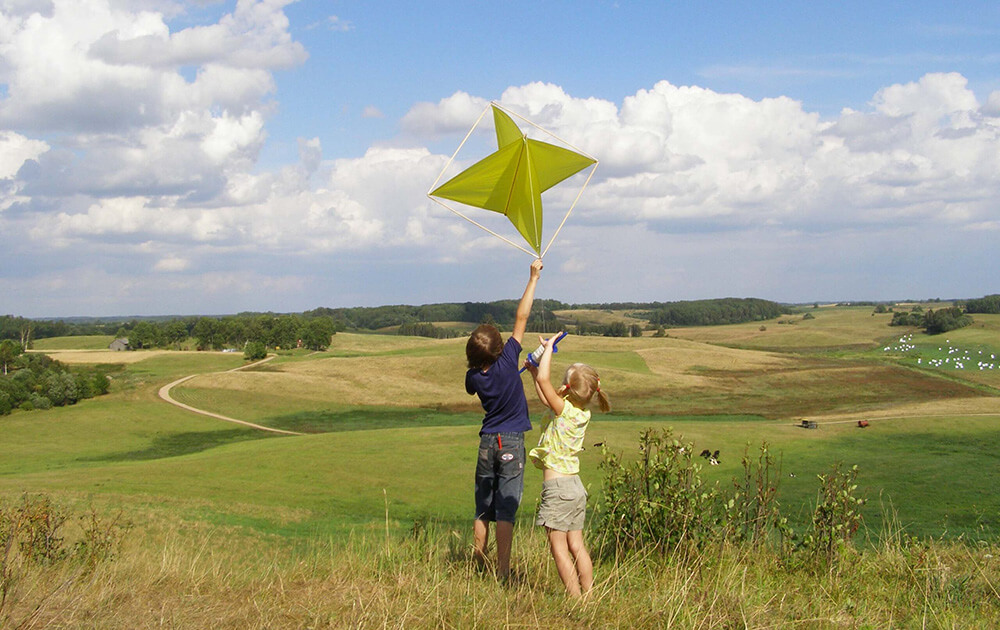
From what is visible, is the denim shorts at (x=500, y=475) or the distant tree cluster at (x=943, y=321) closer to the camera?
the denim shorts at (x=500, y=475)

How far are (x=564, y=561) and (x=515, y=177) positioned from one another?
3724mm

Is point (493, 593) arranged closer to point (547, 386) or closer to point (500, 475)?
point (500, 475)

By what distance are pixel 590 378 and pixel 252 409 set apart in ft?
190

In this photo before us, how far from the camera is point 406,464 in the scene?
2972 centimetres

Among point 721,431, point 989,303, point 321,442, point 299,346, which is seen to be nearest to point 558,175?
point 321,442

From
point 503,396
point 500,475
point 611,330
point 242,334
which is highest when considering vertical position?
point 503,396

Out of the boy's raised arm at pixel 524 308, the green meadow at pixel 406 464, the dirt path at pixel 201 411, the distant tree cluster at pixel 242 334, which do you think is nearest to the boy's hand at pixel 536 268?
the boy's raised arm at pixel 524 308

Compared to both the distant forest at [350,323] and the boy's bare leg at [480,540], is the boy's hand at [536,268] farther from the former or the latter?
the distant forest at [350,323]

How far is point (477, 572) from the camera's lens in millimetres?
5668

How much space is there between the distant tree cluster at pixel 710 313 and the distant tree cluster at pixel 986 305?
49.4 m

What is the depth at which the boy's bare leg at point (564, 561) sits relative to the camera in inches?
201

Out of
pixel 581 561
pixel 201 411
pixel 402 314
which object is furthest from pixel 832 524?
pixel 402 314

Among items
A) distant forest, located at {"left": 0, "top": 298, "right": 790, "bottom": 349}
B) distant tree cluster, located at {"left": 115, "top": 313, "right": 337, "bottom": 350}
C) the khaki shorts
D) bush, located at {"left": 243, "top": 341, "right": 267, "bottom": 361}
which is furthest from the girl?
distant tree cluster, located at {"left": 115, "top": 313, "right": 337, "bottom": 350}

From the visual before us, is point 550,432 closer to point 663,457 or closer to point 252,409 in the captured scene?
point 663,457
